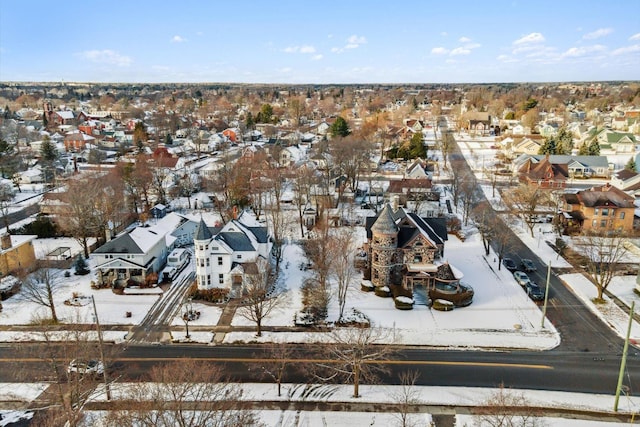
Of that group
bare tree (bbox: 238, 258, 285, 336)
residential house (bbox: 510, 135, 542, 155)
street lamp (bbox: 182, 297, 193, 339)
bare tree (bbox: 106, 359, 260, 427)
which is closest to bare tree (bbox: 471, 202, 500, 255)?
bare tree (bbox: 238, 258, 285, 336)

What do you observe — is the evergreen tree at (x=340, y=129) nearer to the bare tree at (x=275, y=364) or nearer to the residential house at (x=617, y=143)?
the residential house at (x=617, y=143)

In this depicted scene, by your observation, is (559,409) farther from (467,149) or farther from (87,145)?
(87,145)

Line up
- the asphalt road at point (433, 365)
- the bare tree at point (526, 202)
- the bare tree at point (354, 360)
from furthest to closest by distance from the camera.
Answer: the bare tree at point (526, 202) < the asphalt road at point (433, 365) < the bare tree at point (354, 360)

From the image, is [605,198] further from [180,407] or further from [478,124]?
[478,124]

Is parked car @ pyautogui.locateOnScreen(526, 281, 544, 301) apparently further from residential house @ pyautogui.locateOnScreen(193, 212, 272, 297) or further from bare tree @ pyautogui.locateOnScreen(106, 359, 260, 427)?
bare tree @ pyautogui.locateOnScreen(106, 359, 260, 427)

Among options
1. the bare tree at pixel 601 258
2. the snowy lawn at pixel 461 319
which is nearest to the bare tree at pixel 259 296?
the snowy lawn at pixel 461 319

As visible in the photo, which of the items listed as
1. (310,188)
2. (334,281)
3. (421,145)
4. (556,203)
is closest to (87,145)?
(310,188)
